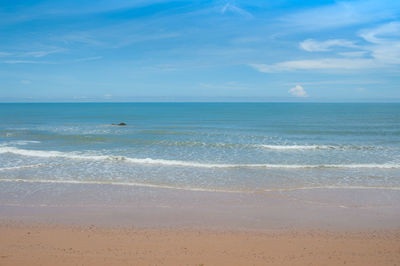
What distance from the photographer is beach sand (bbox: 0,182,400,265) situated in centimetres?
713

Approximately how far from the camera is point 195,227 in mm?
8852

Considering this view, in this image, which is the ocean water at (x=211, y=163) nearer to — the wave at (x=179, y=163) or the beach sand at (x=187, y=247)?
the wave at (x=179, y=163)

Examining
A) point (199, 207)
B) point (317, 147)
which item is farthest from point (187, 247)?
point (317, 147)

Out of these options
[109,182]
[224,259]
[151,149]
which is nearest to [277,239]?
[224,259]

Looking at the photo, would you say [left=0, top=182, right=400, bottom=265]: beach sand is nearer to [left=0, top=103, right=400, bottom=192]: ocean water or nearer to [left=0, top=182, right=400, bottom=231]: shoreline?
[left=0, top=182, right=400, bottom=231]: shoreline

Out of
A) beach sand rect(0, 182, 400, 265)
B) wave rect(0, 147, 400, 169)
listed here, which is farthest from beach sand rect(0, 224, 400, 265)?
wave rect(0, 147, 400, 169)

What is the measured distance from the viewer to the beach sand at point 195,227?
281 inches

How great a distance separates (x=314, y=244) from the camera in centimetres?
773

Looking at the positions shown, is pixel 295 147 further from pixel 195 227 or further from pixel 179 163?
pixel 195 227

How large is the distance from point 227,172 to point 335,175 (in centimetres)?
601

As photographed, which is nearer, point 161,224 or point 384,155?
point 161,224

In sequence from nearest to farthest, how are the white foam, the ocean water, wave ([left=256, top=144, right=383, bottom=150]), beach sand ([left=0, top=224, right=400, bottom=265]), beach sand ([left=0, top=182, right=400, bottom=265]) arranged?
beach sand ([left=0, top=224, right=400, bottom=265]) < beach sand ([left=0, top=182, right=400, bottom=265]) < the ocean water < wave ([left=256, top=144, right=383, bottom=150]) < the white foam

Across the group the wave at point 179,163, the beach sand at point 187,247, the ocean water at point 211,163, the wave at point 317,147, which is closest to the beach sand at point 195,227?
the beach sand at point 187,247

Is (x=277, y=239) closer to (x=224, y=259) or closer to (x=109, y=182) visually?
(x=224, y=259)
